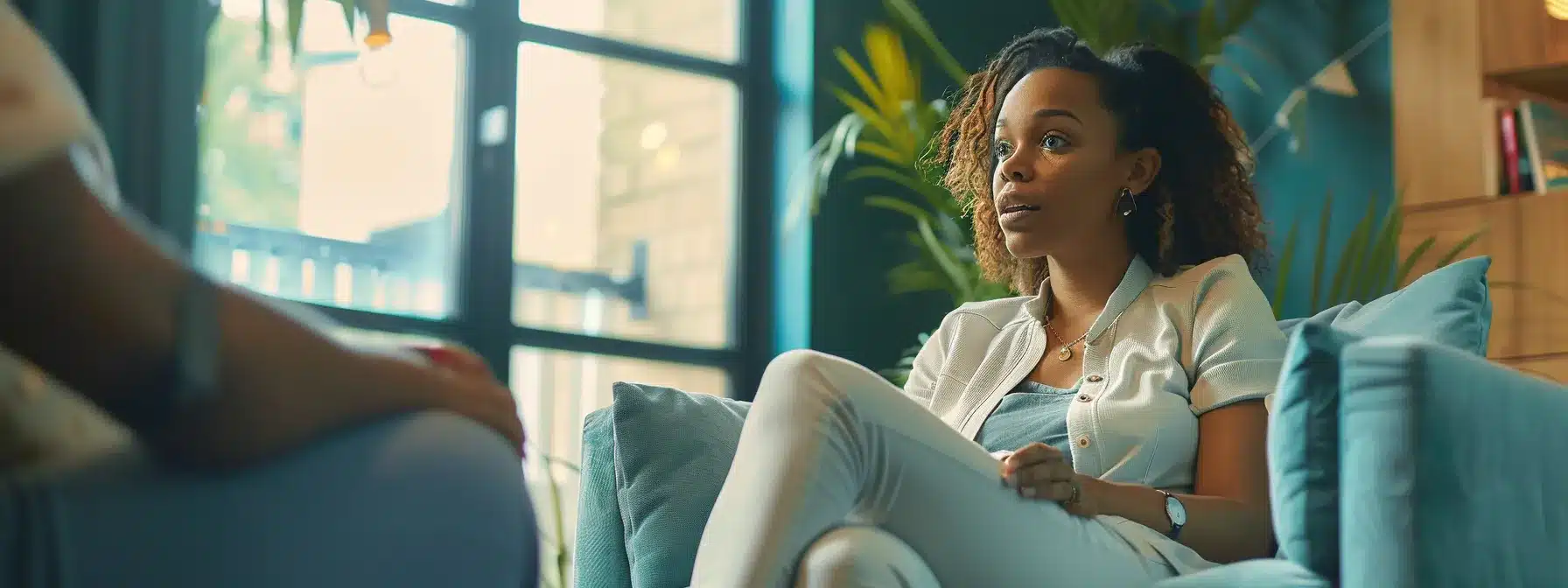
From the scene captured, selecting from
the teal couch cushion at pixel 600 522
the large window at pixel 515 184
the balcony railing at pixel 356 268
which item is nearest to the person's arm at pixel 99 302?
the teal couch cushion at pixel 600 522

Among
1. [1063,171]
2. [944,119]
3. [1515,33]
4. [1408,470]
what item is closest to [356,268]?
[944,119]

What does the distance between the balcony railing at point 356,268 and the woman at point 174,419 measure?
3017 mm

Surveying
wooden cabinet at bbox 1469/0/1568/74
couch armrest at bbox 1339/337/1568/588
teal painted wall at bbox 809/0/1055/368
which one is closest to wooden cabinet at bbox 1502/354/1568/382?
wooden cabinet at bbox 1469/0/1568/74

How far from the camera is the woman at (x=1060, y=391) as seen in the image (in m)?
1.37

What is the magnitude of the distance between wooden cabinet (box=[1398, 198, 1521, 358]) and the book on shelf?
0.18 feet

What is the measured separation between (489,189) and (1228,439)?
260 centimetres

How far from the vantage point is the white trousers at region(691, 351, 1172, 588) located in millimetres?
1313

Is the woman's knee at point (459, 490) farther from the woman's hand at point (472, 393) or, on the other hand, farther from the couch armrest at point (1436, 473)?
the couch armrest at point (1436, 473)

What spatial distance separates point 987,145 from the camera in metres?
2.33

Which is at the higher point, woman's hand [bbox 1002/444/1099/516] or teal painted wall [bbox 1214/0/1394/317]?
teal painted wall [bbox 1214/0/1394/317]

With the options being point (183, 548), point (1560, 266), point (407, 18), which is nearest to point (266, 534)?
point (183, 548)

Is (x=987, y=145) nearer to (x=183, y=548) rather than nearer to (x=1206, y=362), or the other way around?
(x=1206, y=362)

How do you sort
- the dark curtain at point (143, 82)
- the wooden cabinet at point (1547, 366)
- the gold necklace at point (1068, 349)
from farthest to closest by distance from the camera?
the wooden cabinet at point (1547, 366), the dark curtain at point (143, 82), the gold necklace at point (1068, 349)

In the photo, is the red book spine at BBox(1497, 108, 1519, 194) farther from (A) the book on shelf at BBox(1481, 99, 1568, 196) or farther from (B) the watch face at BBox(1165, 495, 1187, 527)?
(B) the watch face at BBox(1165, 495, 1187, 527)
